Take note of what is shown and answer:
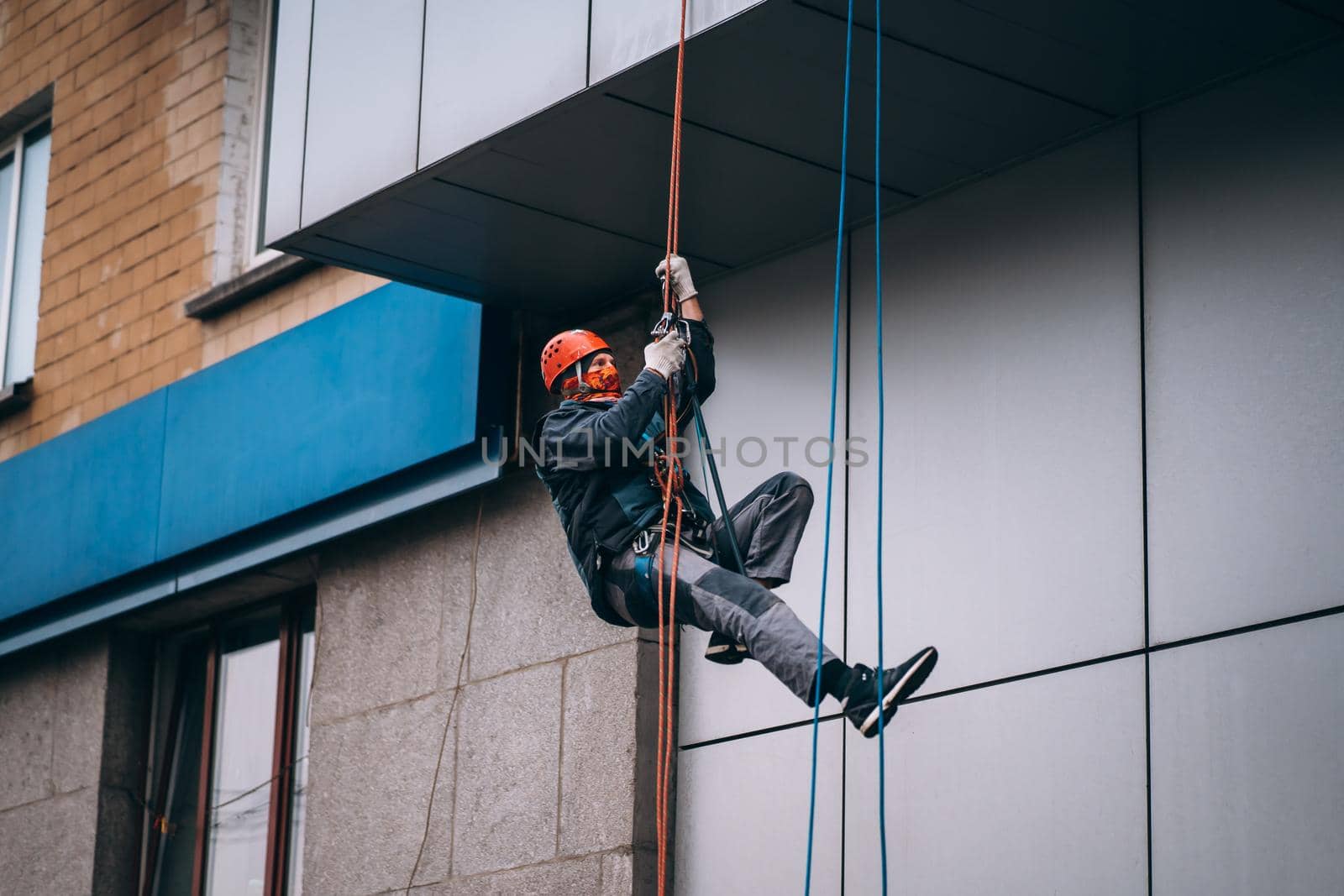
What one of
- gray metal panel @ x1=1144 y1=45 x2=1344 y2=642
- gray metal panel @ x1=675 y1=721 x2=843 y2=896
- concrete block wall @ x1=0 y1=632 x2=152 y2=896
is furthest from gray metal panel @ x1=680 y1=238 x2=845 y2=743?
concrete block wall @ x1=0 y1=632 x2=152 y2=896

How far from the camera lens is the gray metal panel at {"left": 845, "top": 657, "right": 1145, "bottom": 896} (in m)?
7.40

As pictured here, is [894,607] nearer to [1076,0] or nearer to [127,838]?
[1076,0]

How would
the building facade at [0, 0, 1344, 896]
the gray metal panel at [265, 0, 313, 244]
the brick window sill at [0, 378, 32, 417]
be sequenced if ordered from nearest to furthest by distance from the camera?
the building facade at [0, 0, 1344, 896] < the gray metal panel at [265, 0, 313, 244] < the brick window sill at [0, 378, 32, 417]

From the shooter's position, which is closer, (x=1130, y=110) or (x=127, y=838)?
(x=1130, y=110)

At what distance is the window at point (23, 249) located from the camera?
14531mm

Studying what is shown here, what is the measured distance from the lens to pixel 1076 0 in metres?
7.10

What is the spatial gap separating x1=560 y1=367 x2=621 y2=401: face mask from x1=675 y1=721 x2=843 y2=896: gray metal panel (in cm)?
203

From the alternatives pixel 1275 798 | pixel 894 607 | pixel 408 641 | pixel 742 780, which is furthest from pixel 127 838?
pixel 1275 798

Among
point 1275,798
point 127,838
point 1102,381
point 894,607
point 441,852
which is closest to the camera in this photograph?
point 1275,798

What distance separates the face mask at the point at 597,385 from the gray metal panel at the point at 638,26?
4.14 feet

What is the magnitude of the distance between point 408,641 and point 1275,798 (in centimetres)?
502

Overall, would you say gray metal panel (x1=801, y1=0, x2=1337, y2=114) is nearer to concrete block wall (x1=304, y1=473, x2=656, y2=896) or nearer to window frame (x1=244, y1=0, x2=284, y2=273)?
concrete block wall (x1=304, y1=473, x2=656, y2=896)

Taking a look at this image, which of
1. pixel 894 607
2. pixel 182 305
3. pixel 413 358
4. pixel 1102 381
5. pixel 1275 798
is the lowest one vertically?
pixel 1275 798

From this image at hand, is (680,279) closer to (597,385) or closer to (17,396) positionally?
(597,385)
